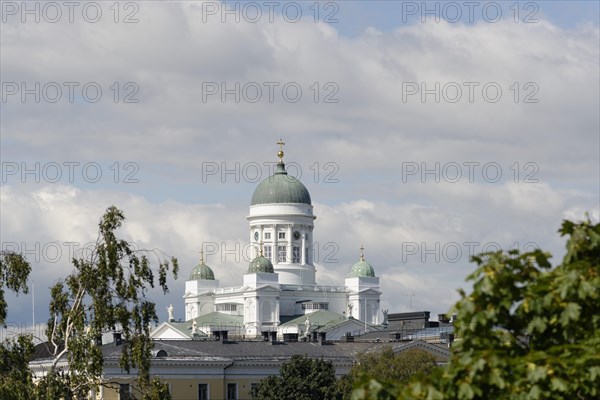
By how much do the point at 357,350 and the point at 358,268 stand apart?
57861 mm

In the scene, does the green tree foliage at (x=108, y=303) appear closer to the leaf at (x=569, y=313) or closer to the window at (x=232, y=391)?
the leaf at (x=569, y=313)

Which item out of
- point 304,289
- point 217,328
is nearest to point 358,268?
point 304,289

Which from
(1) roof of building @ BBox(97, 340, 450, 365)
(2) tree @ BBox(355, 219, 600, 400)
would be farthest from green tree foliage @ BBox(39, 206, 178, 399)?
(1) roof of building @ BBox(97, 340, 450, 365)

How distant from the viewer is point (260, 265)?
6678 inches

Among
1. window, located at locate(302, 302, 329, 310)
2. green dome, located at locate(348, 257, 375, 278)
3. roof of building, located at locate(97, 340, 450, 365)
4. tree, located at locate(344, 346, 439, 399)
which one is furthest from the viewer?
green dome, located at locate(348, 257, 375, 278)

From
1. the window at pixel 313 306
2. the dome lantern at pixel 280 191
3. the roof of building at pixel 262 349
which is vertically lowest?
the roof of building at pixel 262 349

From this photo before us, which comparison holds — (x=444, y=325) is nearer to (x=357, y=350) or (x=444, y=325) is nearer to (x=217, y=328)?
(x=217, y=328)

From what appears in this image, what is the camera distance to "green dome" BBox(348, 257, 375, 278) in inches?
7151

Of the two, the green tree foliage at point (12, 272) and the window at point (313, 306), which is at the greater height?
the window at point (313, 306)

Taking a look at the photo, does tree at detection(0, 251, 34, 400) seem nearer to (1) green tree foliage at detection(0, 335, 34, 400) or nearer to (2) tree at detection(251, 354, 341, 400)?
(1) green tree foliage at detection(0, 335, 34, 400)

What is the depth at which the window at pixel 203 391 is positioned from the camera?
11138 centimetres

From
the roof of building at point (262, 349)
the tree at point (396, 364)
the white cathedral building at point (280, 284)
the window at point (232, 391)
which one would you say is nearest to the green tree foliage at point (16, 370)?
the tree at point (396, 364)

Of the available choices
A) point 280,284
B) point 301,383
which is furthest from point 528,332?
point 280,284

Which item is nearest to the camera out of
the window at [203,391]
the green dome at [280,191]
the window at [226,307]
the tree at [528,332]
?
the tree at [528,332]
